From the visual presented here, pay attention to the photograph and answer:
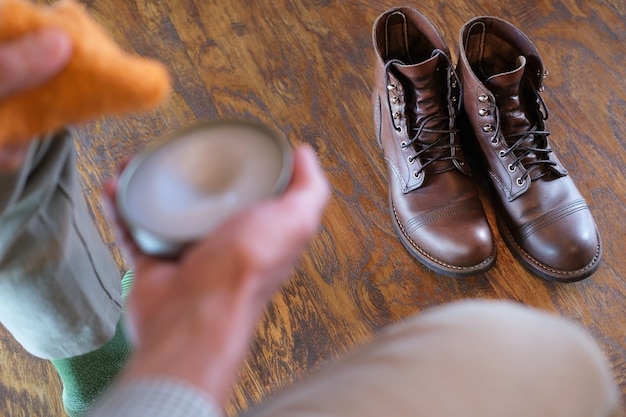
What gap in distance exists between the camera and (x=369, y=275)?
980 millimetres

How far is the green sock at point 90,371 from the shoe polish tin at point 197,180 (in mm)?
380

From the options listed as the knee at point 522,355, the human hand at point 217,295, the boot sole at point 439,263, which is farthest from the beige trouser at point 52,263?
the boot sole at point 439,263


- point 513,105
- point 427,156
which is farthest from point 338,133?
point 513,105

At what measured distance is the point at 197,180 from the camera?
50 centimetres

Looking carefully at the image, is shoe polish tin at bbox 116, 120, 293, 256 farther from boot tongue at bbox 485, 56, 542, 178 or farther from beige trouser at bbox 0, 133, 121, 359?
boot tongue at bbox 485, 56, 542, 178

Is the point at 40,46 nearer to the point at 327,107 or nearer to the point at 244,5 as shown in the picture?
the point at 327,107

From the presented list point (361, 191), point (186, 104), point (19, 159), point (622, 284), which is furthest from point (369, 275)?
point (19, 159)

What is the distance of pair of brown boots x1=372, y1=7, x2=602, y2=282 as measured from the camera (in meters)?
0.94

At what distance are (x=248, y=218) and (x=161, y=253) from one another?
9 cm

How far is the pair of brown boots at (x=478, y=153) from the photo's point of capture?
94 cm

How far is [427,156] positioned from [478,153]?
0.33 ft

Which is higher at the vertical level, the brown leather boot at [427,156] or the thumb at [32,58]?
the thumb at [32,58]

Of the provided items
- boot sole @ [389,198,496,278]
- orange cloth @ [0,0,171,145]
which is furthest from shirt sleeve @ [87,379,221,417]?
boot sole @ [389,198,496,278]

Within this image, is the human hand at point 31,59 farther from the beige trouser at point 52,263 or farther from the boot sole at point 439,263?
the boot sole at point 439,263
